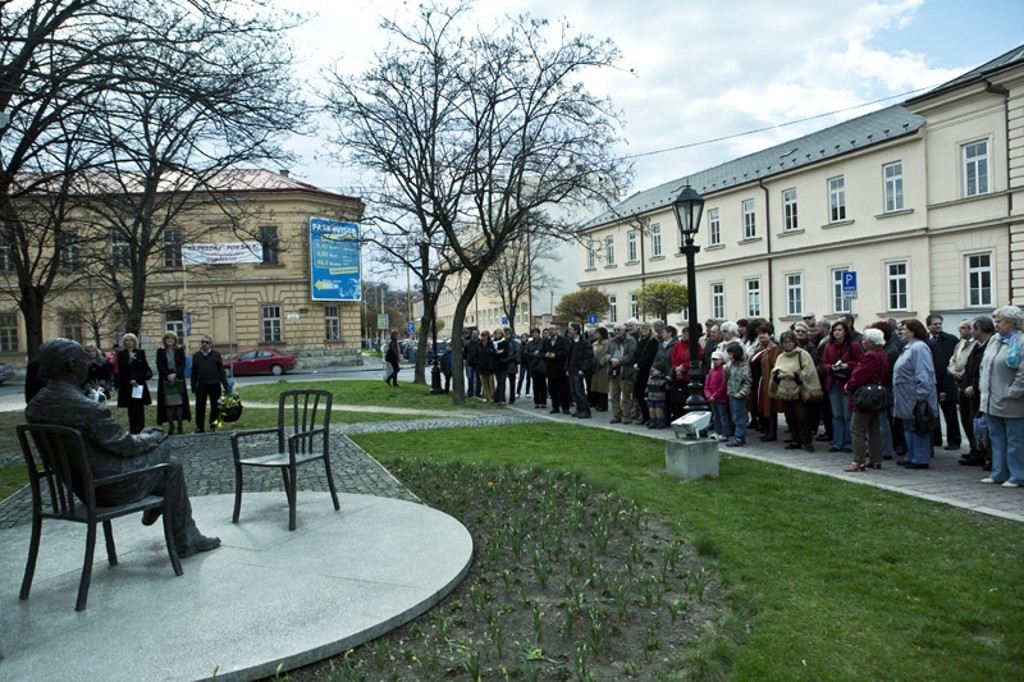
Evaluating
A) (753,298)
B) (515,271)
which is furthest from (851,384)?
(515,271)

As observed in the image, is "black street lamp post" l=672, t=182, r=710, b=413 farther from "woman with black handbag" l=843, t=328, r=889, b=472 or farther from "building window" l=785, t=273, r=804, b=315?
"building window" l=785, t=273, r=804, b=315

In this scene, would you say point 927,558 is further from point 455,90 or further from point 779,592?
point 455,90

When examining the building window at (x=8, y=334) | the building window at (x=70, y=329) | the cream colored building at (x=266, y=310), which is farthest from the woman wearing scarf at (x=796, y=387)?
the building window at (x=8, y=334)

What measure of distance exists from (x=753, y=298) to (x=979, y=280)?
45.6ft

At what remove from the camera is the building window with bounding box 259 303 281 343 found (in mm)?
46156

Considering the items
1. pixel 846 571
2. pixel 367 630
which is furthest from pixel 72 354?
pixel 846 571

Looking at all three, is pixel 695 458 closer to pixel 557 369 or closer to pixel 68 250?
pixel 557 369

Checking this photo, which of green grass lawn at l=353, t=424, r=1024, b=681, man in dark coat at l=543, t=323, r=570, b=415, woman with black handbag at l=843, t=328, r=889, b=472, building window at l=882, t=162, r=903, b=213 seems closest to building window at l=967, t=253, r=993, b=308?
building window at l=882, t=162, r=903, b=213

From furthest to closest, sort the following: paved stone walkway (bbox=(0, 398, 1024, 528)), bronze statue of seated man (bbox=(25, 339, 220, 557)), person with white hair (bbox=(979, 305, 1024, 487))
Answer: person with white hair (bbox=(979, 305, 1024, 487)), paved stone walkway (bbox=(0, 398, 1024, 528)), bronze statue of seated man (bbox=(25, 339, 220, 557))

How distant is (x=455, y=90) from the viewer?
18.2 m

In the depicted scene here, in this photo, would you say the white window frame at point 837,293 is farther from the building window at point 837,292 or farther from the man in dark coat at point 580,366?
the man in dark coat at point 580,366

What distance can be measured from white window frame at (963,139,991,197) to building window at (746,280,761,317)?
1327cm

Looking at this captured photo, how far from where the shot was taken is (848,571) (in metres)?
5.17

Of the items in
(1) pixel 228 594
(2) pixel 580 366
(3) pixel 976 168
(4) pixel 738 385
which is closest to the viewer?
(1) pixel 228 594
